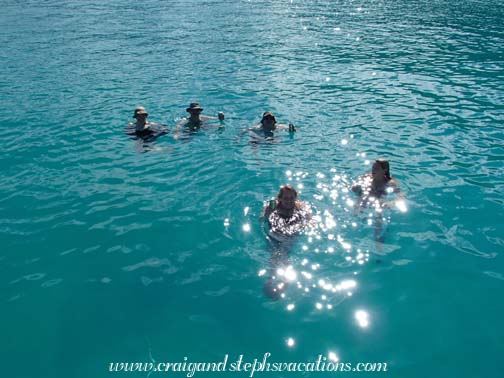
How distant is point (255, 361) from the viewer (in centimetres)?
671

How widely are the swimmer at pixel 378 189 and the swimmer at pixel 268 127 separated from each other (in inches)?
159

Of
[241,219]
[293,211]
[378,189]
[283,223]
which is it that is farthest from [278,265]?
[378,189]

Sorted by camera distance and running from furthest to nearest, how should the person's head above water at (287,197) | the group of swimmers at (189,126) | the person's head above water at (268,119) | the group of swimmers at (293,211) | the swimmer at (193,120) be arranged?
the swimmer at (193,120), the group of swimmers at (189,126), the person's head above water at (268,119), the person's head above water at (287,197), the group of swimmers at (293,211)

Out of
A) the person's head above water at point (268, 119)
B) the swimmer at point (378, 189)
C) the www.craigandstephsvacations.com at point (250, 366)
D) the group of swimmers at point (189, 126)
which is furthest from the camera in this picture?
the group of swimmers at point (189, 126)

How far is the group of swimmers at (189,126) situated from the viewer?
45.9 feet

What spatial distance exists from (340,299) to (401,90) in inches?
514

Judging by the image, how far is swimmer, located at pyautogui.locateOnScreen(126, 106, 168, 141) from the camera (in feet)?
46.2

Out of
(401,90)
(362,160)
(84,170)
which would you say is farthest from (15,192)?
(401,90)

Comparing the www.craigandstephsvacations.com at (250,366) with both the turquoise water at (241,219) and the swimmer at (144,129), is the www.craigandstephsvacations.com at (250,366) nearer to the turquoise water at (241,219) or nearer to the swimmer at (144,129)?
the turquoise water at (241,219)

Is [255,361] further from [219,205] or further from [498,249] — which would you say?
[498,249]

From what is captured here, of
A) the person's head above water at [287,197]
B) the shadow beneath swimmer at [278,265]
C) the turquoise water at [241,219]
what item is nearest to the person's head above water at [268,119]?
the turquoise water at [241,219]

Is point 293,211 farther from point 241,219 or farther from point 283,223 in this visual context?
point 241,219

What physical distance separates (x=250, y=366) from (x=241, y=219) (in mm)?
3741

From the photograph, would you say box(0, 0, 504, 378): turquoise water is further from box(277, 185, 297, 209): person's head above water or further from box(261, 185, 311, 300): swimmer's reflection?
box(277, 185, 297, 209): person's head above water
